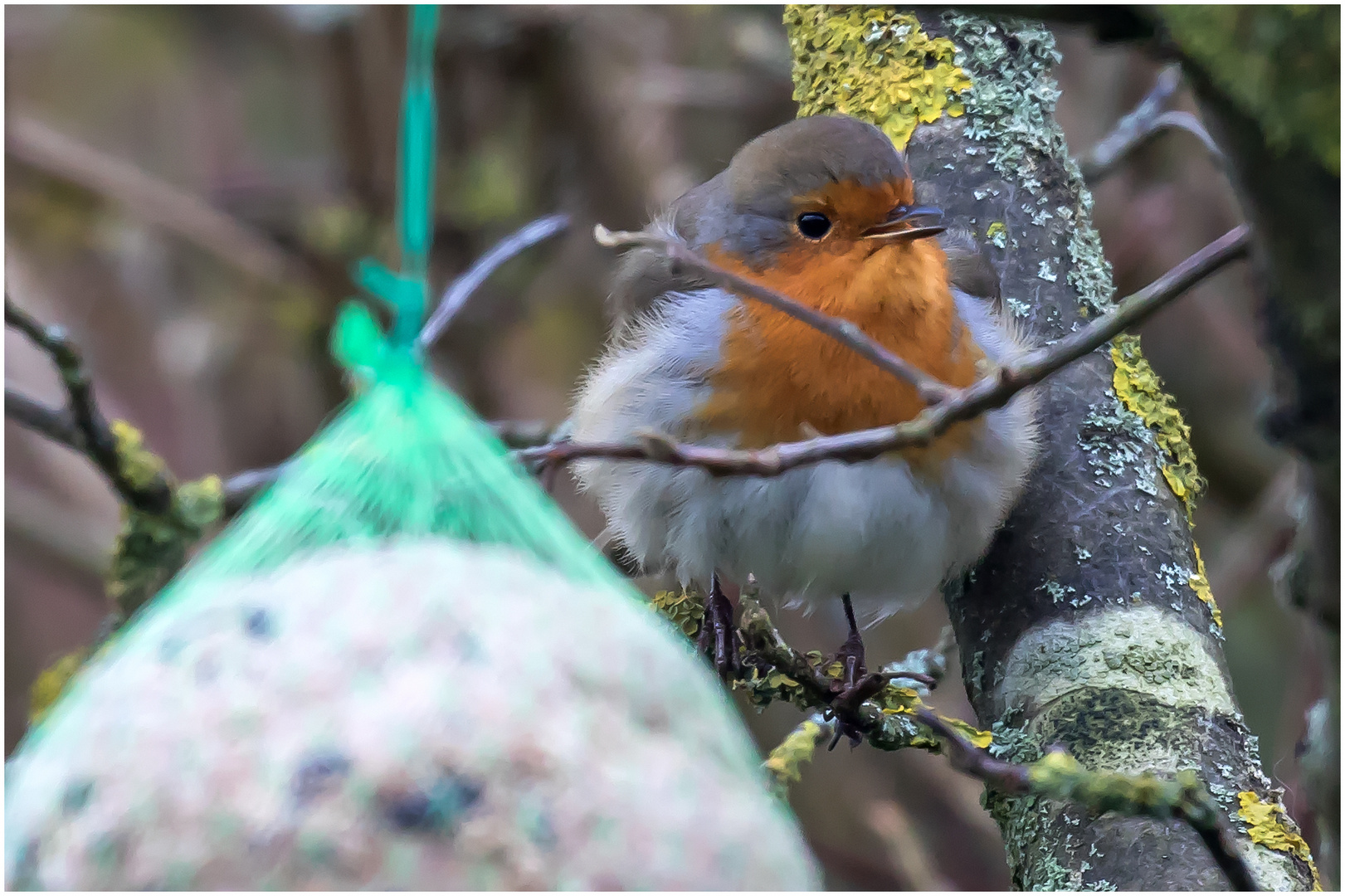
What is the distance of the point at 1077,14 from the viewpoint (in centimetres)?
80

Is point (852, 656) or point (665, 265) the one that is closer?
point (852, 656)

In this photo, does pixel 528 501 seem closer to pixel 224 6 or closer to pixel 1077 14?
pixel 1077 14

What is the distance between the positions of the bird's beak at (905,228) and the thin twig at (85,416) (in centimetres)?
111

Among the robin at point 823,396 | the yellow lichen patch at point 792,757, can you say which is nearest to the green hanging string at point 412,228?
the yellow lichen patch at point 792,757

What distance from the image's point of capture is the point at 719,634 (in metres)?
2.10

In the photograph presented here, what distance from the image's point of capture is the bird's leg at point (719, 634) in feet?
6.33

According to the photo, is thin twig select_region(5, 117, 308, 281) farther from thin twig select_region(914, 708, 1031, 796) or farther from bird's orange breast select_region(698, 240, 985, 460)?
thin twig select_region(914, 708, 1031, 796)

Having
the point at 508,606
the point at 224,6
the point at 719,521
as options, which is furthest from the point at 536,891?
the point at 224,6

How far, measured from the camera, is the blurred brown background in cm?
407

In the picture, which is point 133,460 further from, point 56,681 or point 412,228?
point 412,228

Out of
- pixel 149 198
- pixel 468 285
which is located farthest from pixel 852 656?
pixel 149 198

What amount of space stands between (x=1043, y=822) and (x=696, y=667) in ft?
2.11

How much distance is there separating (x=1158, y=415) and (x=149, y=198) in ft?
10.1

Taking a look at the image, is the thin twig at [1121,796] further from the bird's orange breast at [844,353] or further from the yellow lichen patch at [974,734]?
the bird's orange breast at [844,353]
